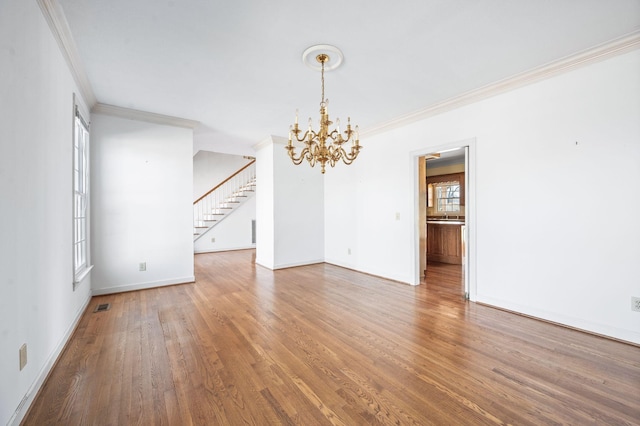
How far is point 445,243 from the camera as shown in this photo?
597 centimetres

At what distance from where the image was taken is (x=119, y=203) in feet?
13.0

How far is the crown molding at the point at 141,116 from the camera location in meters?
3.80

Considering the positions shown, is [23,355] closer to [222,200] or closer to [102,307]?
[102,307]

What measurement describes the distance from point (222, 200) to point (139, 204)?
15.2ft

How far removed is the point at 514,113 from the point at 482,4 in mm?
1624

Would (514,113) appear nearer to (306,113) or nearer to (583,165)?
(583,165)

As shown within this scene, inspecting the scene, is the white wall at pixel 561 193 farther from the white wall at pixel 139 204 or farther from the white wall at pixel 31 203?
the white wall at pixel 31 203

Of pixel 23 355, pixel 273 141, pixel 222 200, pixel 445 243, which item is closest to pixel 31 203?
pixel 23 355

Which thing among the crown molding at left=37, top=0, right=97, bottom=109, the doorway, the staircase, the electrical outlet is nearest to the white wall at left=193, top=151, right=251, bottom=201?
the staircase

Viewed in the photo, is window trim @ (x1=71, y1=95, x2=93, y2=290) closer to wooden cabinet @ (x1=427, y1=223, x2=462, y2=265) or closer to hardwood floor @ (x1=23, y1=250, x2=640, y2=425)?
hardwood floor @ (x1=23, y1=250, x2=640, y2=425)

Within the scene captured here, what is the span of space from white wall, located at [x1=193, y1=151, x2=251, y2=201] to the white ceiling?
16.7 feet

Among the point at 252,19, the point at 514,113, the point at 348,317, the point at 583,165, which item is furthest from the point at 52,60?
the point at 583,165

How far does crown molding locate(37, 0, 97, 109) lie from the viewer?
1.95 m

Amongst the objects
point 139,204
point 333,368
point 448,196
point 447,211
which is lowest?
point 333,368
